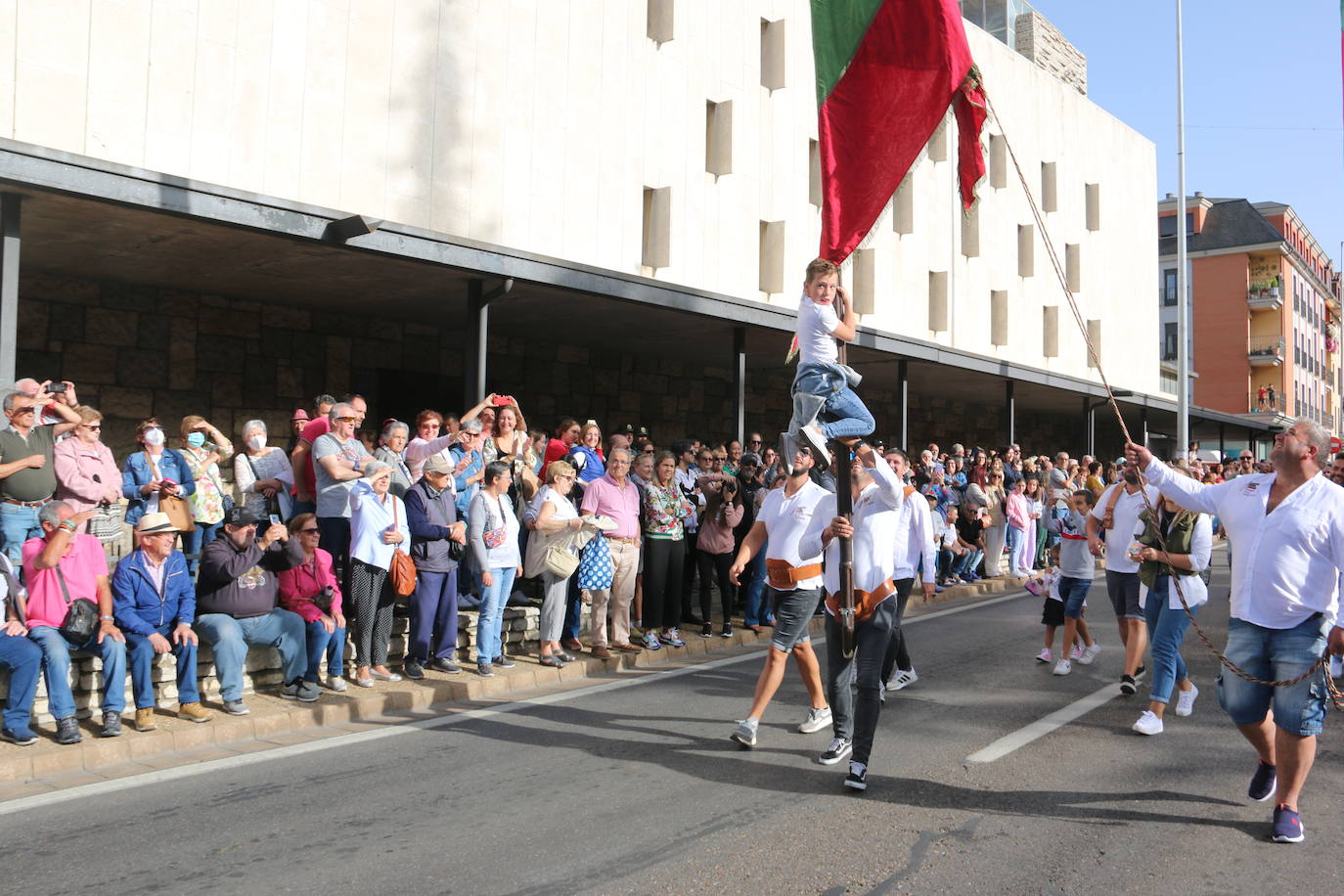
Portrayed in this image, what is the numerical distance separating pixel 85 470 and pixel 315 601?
83.7 inches

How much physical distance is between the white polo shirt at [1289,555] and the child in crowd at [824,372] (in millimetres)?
2141

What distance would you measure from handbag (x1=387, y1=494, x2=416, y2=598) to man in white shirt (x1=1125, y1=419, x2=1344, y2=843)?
5.74m

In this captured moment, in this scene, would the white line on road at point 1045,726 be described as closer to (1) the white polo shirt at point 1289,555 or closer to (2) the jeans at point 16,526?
(1) the white polo shirt at point 1289,555

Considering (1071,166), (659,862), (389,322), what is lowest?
(659,862)

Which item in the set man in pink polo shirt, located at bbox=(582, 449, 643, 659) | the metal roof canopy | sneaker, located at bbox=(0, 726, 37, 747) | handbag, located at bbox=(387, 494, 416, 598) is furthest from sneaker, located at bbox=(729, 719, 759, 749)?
the metal roof canopy

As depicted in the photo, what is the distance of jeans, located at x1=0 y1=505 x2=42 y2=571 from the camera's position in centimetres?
774

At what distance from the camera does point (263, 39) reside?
1273 cm

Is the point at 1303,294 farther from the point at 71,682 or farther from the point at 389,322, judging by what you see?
the point at 71,682

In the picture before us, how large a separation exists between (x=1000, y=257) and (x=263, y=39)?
21014 millimetres

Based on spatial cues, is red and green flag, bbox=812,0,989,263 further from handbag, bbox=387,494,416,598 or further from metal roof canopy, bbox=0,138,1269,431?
metal roof canopy, bbox=0,138,1269,431

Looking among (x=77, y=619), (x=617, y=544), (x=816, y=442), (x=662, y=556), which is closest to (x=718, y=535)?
(x=662, y=556)

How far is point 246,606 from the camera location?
7520 millimetres

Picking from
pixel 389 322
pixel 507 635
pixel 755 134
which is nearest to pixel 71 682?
pixel 507 635

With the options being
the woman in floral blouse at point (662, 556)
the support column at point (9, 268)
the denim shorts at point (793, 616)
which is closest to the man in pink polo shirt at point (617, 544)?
the woman in floral blouse at point (662, 556)
